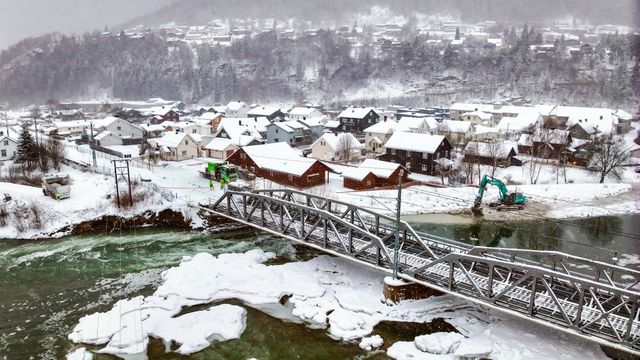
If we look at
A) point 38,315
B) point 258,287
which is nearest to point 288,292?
point 258,287

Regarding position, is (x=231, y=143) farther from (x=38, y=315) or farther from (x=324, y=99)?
(x=324, y=99)

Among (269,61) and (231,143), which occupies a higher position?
(269,61)

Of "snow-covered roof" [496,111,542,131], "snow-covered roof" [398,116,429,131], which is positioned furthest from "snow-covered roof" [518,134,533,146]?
"snow-covered roof" [398,116,429,131]

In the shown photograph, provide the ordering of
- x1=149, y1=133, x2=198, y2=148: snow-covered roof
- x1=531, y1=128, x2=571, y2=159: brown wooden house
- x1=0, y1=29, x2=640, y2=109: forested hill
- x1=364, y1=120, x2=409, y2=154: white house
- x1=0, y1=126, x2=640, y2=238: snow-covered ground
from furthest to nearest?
1. x1=0, y1=29, x2=640, y2=109: forested hill
2. x1=364, y1=120, x2=409, y2=154: white house
3. x1=531, y1=128, x2=571, y2=159: brown wooden house
4. x1=149, y1=133, x2=198, y2=148: snow-covered roof
5. x1=0, y1=126, x2=640, y2=238: snow-covered ground

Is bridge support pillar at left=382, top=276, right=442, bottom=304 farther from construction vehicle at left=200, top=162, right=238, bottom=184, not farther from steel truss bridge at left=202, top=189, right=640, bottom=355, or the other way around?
construction vehicle at left=200, top=162, right=238, bottom=184

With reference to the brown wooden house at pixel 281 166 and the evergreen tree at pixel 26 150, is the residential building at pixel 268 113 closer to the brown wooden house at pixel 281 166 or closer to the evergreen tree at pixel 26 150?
the brown wooden house at pixel 281 166

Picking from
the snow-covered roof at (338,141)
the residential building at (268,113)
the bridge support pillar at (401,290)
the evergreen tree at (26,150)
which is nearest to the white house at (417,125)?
the snow-covered roof at (338,141)
